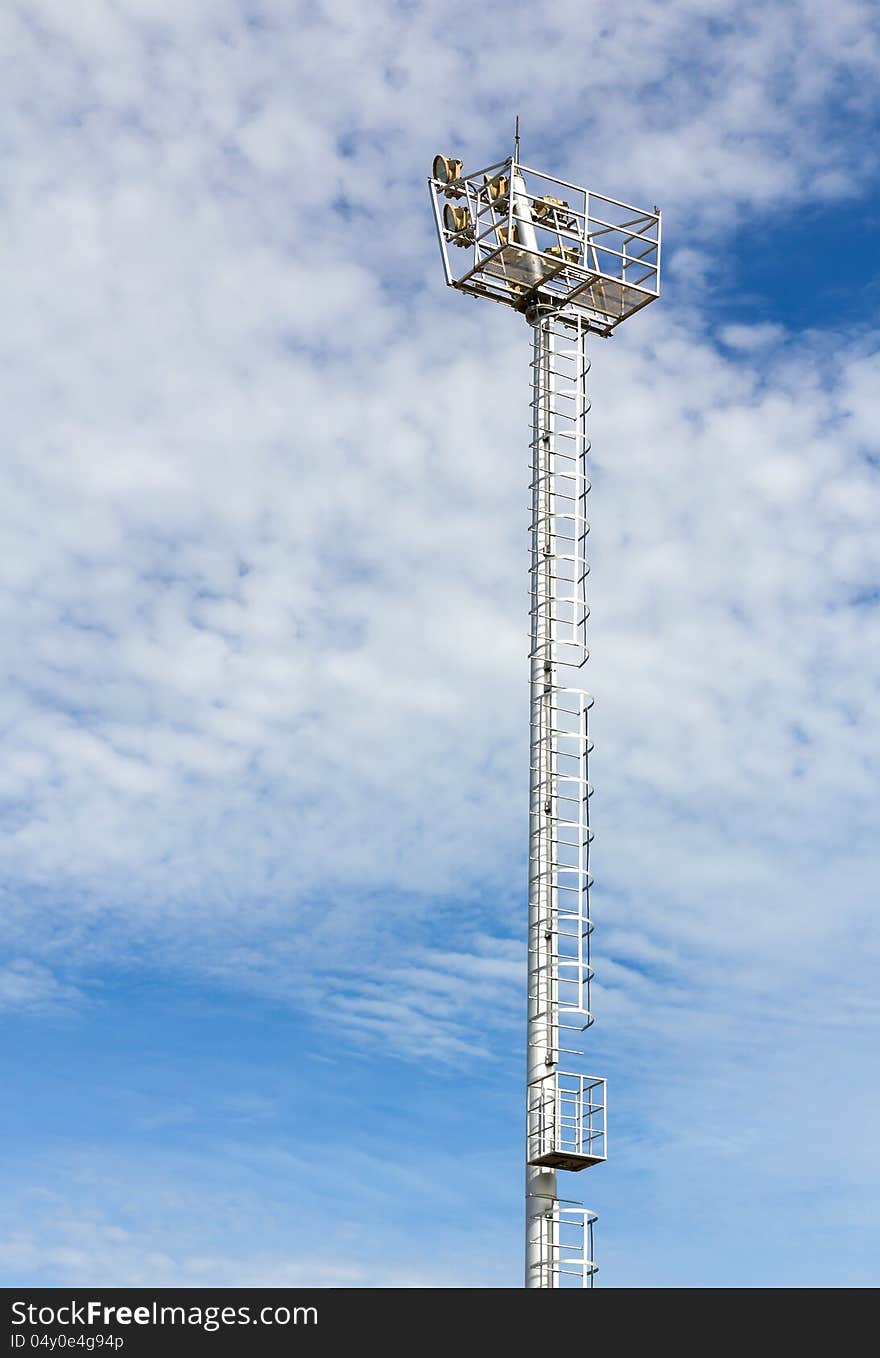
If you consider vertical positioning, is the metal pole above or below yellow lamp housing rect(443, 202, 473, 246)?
below

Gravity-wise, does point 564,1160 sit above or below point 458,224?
below

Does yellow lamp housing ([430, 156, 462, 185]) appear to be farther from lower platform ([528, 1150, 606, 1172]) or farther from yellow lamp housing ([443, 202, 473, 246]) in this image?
lower platform ([528, 1150, 606, 1172])

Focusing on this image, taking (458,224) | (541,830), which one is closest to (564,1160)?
(541,830)

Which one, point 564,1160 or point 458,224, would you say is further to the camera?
point 458,224

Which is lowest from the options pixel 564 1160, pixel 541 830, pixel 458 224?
pixel 564 1160

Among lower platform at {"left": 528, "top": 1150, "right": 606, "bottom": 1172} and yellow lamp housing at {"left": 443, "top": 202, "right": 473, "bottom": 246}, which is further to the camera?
yellow lamp housing at {"left": 443, "top": 202, "right": 473, "bottom": 246}

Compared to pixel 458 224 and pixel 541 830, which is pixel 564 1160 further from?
pixel 458 224

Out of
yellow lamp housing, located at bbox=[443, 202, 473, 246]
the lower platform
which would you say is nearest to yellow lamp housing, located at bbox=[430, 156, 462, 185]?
yellow lamp housing, located at bbox=[443, 202, 473, 246]

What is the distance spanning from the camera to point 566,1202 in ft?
154

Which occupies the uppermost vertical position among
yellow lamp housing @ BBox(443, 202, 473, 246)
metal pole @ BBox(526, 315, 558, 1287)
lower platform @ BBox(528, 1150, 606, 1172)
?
yellow lamp housing @ BBox(443, 202, 473, 246)

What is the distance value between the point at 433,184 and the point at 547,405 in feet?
23.7

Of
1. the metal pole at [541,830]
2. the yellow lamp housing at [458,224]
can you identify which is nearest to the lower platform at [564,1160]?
the metal pole at [541,830]

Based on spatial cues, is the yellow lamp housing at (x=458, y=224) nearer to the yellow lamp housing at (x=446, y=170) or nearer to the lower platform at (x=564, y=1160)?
the yellow lamp housing at (x=446, y=170)
